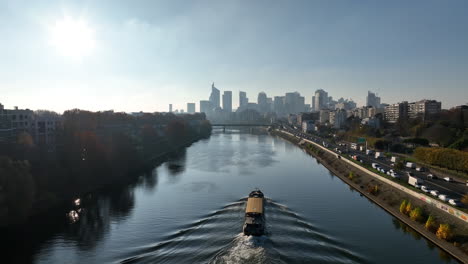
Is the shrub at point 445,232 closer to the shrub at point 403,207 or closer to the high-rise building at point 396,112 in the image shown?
the shrub at point 403,207

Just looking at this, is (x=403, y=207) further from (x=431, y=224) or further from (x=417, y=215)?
(x=431, y=224)

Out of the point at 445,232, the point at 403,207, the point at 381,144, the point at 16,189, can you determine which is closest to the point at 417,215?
the point at 403,207

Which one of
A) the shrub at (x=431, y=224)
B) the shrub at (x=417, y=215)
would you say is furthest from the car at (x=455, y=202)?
the shrub at (x=417, y=215)

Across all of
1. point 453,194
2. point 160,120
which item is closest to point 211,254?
point 453,194

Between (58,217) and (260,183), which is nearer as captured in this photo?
(58,217)

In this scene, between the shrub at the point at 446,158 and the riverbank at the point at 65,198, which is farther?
the shrub at the point at 446,158

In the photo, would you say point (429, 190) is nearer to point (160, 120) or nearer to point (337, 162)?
point (337, 162)
